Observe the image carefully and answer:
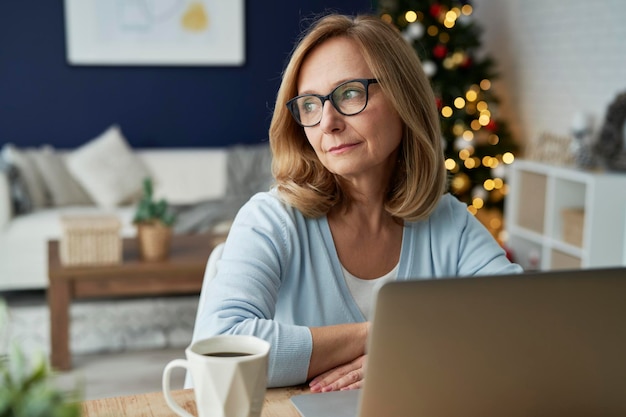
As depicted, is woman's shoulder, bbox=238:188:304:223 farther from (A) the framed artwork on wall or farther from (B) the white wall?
(A) the framed artwork on wall

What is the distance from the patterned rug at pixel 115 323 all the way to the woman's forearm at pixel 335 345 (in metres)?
2.59

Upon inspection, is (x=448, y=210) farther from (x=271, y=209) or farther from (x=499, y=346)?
(x=499, y=346)

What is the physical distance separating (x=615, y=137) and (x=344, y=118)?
3074 mm

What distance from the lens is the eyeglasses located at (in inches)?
54.4

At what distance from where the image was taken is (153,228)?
3492 mm

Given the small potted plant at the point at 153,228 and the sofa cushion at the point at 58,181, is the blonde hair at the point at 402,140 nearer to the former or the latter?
the small potted plant at the point at 153,228

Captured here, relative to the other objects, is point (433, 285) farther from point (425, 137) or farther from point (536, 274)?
point (425, 137)

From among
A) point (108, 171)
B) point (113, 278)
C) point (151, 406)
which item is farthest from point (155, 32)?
point (151, 406)

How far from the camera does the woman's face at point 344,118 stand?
55.1 inches

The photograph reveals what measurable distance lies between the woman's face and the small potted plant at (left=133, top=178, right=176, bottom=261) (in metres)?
2.17

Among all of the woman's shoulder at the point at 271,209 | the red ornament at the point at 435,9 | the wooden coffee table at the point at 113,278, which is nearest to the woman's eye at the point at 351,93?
the woman's shoulder at the point at 271,209

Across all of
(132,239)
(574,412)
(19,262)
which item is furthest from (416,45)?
(574,412)

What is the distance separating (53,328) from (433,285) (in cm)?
288

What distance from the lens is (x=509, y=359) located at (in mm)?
839
